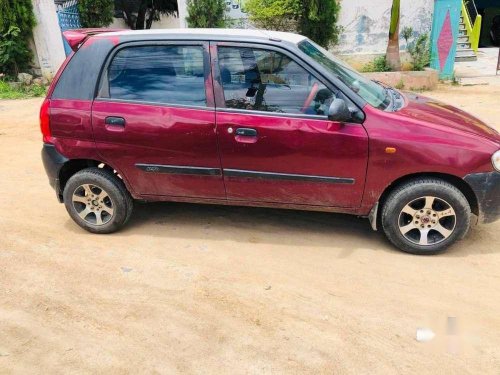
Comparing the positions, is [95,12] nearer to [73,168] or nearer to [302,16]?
[302,16]

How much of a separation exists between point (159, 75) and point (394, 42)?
27.5 ft

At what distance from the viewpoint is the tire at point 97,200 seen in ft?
13.5

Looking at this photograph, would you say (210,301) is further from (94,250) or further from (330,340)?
(94,250)


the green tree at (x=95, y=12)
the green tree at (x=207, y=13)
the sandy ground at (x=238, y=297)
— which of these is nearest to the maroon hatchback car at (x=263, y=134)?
the sandy ground at (x=238, y=297)

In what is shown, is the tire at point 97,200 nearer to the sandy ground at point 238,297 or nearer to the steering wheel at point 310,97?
the sandy ground at point 238,297

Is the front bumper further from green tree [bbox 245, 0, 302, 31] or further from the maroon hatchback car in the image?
green tree [bbox 245, 0, 302, 31]

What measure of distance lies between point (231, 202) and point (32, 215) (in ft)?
7.06

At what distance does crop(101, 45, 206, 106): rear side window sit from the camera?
3801 mm

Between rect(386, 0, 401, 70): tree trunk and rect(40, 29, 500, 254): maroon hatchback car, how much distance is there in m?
7.21

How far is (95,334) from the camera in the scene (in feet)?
9.61

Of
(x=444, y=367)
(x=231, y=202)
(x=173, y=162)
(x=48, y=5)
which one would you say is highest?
(x=48, y=5)

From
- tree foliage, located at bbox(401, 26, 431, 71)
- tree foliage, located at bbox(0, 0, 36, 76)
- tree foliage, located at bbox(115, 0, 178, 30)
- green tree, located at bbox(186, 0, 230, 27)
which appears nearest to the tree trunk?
tree foliage, located at bbox(401, 26, 431, 71)

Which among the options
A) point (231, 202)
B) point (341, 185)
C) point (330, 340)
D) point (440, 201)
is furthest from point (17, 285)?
point (440, 201)

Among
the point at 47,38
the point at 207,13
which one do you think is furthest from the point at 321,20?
the point at 47,38
